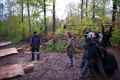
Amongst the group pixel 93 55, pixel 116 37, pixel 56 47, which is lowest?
pixel 56 47

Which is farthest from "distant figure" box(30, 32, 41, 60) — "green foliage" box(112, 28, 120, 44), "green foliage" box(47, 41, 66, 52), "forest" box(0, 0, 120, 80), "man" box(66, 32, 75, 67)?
"green foliage" box(47, 41, 66, 52)

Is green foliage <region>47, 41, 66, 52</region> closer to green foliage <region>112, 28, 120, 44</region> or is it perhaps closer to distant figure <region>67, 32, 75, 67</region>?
green foliage <region>112, 28, 120, 44</region>

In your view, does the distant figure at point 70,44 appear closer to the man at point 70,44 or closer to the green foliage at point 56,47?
the man at point 70,44

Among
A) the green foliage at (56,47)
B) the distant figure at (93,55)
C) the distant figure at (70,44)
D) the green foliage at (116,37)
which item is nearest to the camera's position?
the distant figure at (93,55)

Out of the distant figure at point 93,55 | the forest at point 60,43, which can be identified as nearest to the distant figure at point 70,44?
the forest at point 60,43

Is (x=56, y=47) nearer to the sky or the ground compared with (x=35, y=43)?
nearer to the ground

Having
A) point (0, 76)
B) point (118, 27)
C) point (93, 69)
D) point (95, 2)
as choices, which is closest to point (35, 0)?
point (95, 2)

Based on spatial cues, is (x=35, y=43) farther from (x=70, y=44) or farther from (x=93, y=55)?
(x=93, y=55)

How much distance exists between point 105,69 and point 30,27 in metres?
24.6

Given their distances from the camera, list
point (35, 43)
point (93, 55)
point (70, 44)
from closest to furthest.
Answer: point (93, 55) < point (70, 44) < point (35, 43)

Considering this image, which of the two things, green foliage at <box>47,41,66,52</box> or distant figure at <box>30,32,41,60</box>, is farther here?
green foliage at <box>47,41,66,52</box>

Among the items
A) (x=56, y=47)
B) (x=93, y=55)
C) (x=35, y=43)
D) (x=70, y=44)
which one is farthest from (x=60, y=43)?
(x=93, y=55)

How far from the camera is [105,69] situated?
309 inches

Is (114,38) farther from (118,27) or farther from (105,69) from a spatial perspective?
(105,69)
